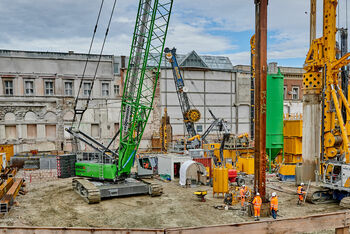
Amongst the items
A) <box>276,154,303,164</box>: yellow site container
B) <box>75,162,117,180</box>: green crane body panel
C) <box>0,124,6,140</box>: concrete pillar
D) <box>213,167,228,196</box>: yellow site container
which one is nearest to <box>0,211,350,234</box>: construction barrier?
<box>213,167,228,196</box>: yellow site container

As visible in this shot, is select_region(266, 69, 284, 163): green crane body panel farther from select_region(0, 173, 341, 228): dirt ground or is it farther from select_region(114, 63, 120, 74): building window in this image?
select_region(114, 63, 120, 74): building window

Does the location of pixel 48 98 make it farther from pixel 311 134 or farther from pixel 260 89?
pixel 260 89

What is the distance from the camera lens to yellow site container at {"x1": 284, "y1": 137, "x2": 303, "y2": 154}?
25.2m

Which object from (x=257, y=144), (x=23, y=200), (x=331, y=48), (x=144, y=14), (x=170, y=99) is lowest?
(x=23, y=200)

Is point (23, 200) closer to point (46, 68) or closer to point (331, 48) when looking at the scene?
point (331, 48)

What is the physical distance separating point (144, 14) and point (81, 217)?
1110 cm

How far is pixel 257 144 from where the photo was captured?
1289cm

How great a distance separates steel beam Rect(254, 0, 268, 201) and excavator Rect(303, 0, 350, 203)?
14.9ft

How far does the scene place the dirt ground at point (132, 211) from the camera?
42.8 ft

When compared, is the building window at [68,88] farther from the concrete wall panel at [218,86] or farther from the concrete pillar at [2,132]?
the concrete wall panel at [218,86]

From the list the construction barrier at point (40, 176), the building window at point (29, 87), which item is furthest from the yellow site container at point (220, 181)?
the building window at point (29, 87)

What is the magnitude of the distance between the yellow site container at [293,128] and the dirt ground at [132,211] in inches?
332

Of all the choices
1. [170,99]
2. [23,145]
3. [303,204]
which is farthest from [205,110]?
[303,204]

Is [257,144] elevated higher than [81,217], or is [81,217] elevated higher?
[257,144]
